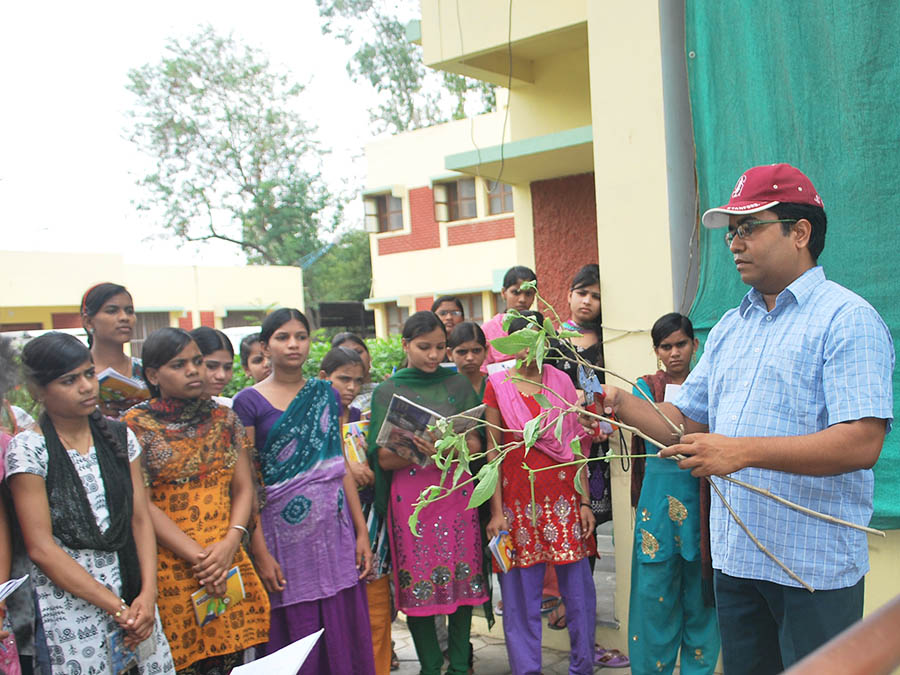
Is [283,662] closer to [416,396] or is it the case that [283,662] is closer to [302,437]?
[302,437]

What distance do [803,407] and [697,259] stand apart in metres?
2.02

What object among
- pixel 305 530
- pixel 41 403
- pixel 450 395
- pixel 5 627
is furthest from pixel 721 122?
pixel 5 627

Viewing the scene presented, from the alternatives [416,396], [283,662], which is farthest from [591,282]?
[283,662]

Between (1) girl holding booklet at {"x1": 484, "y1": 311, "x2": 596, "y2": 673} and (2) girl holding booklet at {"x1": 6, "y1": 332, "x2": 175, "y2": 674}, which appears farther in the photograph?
(1) girl holding booklet at {"x1": 484, "y1": 311, "x2": 596, "y2": 673}

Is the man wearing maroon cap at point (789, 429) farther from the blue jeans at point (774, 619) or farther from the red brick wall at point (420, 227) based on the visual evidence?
the red brick wall at point (420, 227)

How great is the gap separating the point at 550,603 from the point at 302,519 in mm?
1882

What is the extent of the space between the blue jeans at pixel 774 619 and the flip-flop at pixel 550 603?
233cm

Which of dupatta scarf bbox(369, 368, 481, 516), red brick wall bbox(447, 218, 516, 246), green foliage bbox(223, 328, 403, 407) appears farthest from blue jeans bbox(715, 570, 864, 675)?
red brick wall bbox(447, 218, 516, 246)

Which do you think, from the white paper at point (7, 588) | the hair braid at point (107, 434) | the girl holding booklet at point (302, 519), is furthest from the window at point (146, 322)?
the white paper at point (7, 588)

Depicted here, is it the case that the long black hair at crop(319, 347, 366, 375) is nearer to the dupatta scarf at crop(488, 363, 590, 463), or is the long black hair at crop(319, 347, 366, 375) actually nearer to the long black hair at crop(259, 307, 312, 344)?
the long black hair at crop(259, 307, 312, 344)

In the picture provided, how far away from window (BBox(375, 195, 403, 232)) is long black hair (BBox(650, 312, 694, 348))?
1832cm

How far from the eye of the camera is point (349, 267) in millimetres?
27719

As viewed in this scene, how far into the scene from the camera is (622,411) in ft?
7.69

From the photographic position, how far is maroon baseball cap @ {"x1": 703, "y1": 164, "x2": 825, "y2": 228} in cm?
215
